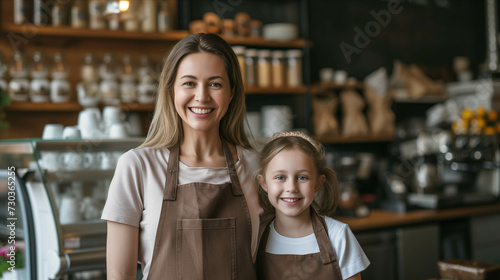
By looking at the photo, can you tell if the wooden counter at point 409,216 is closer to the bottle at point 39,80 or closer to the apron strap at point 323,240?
the apron strap at point 323,240

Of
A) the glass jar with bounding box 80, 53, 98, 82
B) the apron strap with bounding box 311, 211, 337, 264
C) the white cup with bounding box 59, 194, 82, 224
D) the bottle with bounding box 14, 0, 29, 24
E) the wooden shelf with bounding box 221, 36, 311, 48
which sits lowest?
the apron strap with bounding box 311, 211, 337, 264

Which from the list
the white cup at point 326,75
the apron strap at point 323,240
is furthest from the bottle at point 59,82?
the apron strap at point 323,240

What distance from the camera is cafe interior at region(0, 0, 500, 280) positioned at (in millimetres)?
1661

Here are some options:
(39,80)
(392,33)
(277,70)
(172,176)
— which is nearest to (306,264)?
(172,176)

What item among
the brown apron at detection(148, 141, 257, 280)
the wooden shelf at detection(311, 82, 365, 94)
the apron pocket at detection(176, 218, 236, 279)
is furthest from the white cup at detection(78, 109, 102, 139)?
the wooden shelf at detection(311, 82, 365, 94)

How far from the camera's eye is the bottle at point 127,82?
3.09 m

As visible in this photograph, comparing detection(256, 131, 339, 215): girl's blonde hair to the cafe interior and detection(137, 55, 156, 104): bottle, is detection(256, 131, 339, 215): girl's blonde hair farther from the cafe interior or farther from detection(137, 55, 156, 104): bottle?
detection(137, 55, 156, 104): bottle

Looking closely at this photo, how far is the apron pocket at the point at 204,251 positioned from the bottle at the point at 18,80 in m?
1.95

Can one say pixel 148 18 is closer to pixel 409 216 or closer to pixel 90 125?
pixel 90 125

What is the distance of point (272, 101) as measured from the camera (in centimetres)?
387

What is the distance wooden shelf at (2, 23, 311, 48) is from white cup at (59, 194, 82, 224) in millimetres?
1490

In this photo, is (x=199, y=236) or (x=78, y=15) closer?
(x=199, y=236)

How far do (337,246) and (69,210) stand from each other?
0.91 m

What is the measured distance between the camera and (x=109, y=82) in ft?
9.93
